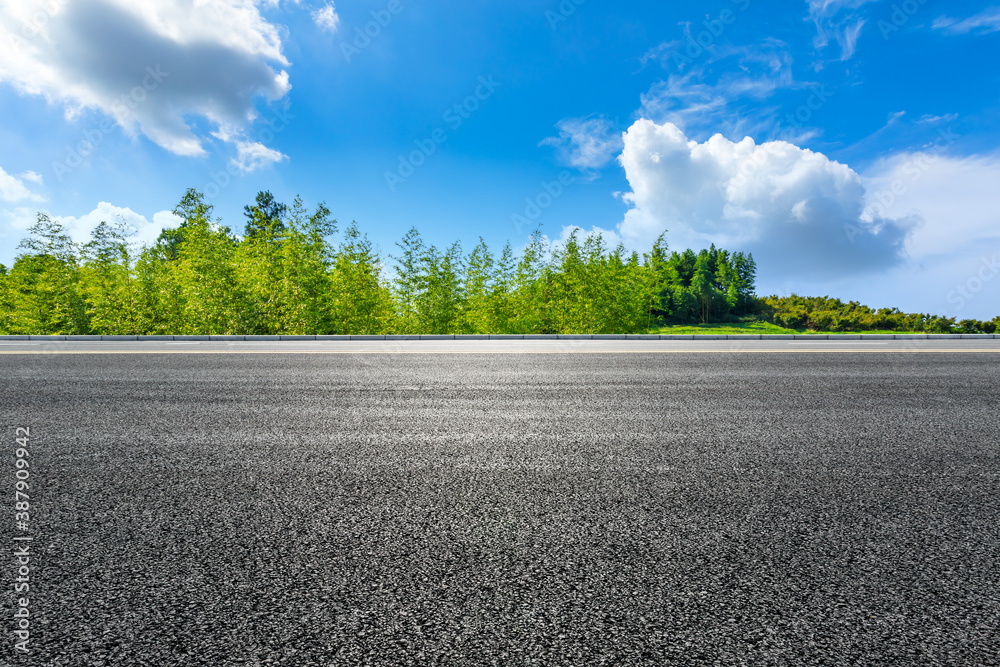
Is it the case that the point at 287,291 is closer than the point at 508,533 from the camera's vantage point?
No

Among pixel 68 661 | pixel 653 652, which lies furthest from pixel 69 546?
pixel 653 652

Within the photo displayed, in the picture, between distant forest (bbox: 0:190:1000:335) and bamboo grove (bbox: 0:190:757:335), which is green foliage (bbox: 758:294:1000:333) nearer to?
distant forest (bbox: 0:190:1000:335)

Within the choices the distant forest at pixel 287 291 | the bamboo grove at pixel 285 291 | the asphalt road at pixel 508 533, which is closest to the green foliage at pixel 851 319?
the distant forest at pixel 287 291

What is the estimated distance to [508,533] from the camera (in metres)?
1.74

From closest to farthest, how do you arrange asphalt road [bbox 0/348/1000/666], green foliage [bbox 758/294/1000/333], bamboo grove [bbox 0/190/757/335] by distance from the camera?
asphalt road [bbox 0/348/1000/666] < bamboo grove [bbox 0/190/757/335] < green foliage [bbox 758/294/1000/333]

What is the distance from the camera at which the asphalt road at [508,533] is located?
3.95ft

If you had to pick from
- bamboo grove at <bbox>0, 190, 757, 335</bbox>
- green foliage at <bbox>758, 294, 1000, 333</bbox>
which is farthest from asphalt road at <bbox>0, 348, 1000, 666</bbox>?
green foliage at <bbox>758, 294, 1000, 333</bbox>

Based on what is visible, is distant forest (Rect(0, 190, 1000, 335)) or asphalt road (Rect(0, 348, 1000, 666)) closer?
asphalt road (Rect(0, 348, 1000, 666))

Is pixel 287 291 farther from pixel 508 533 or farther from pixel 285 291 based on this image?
pixel 508 533

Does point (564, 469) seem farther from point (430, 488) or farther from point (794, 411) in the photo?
point (794, 411)

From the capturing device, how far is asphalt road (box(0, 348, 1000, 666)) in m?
1.20

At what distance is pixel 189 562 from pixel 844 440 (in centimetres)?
367

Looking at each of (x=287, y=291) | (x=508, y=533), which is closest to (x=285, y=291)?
(x=287, y=291)

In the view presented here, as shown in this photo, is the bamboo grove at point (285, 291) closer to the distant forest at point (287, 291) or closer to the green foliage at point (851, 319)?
the distant forest at point (287, 291)
